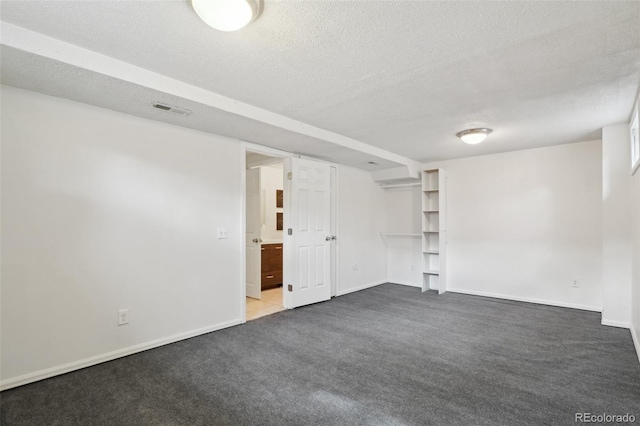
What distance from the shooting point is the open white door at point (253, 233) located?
193 inches

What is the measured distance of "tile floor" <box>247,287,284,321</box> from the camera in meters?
4.12

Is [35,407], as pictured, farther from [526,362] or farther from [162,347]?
[526,362]

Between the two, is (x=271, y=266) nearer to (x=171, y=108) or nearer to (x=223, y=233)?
(x=223, y=233)

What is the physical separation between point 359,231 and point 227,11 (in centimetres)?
451

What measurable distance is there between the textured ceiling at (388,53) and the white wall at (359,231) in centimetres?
230

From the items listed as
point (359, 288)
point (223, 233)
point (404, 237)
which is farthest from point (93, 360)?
point (404, 237)

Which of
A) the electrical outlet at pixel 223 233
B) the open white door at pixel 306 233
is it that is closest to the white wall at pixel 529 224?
the open white door at pixel 306 233

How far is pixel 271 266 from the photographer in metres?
5.68

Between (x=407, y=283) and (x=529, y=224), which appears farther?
(x=407, y=283)

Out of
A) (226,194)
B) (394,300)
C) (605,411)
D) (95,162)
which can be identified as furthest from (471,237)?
(95,162)

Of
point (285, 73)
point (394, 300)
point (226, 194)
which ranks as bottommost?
point (394, 300)

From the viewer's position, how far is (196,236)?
3350 mm

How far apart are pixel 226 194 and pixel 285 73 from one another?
5.72ft

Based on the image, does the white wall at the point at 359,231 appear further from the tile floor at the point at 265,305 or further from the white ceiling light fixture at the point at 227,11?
the white ceiling light fixture at the point at 227,11
